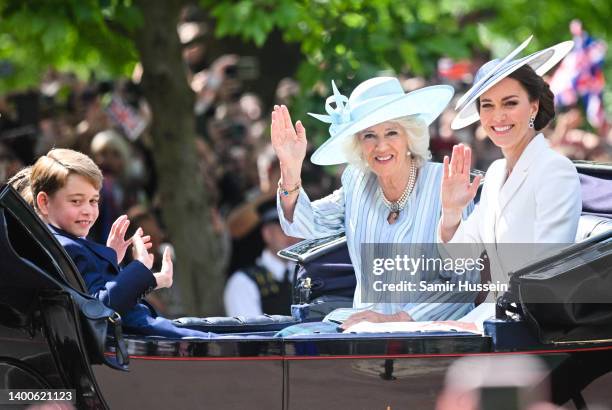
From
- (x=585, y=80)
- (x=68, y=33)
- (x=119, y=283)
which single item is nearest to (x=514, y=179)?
(x=119, y=283)

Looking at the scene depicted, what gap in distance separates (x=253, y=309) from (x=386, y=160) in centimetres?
291

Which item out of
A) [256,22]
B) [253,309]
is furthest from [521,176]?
[253,309]

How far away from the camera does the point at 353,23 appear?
22.3ft

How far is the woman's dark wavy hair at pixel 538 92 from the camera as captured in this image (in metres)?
4.38

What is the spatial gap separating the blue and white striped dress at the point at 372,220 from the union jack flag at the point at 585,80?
22.1 feet

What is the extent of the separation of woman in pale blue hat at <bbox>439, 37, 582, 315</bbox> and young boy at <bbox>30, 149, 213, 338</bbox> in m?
1.01

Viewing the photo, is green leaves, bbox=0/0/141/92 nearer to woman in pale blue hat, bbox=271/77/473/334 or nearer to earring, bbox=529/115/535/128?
woman in pale blue hat, bbox=271/77/473/334

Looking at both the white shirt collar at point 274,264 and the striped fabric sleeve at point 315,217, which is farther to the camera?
the white shirt collar at point 274,264

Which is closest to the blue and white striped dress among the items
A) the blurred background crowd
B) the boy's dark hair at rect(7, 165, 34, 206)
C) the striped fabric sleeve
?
the striped fabric sleeve

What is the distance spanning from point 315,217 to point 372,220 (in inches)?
9.1

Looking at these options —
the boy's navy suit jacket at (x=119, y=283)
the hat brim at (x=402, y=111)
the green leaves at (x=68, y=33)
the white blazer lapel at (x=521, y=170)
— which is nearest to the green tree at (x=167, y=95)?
the green leaves at (x=68, y=33)

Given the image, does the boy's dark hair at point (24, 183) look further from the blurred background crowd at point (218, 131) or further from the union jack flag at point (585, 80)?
the union jack flag at point (585, 80)

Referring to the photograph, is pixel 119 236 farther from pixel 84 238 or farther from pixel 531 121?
pixel 531 121

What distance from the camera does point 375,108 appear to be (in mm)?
4559
